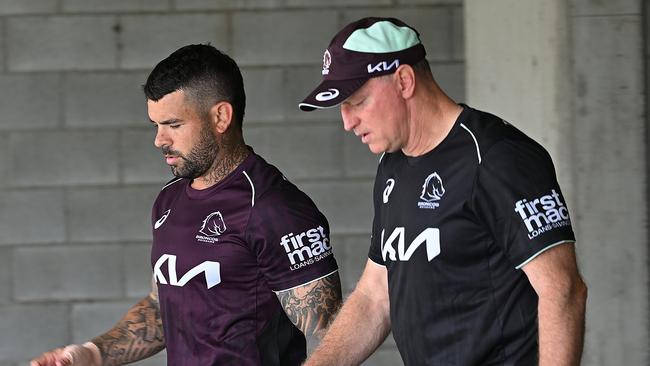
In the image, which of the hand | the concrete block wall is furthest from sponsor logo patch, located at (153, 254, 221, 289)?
the concrete block wall

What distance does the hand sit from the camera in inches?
124

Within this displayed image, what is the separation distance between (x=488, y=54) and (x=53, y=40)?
1869 mm

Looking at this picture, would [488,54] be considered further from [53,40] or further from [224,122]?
[53,40]

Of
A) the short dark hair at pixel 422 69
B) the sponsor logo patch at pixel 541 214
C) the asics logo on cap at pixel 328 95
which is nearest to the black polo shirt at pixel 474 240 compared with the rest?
the sponsor logo patch at pixel 541 214

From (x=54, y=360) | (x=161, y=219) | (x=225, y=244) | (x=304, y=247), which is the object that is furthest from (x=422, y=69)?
(x=54, y=360)

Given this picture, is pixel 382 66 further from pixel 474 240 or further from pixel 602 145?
pixel 602 145

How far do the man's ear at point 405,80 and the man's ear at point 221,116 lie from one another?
0.77 meters

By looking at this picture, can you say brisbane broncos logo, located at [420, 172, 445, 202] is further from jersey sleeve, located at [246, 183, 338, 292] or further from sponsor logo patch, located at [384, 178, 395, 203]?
jersey sleeve, located at [246, 183, 338, 292]

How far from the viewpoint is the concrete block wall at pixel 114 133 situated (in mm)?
5062

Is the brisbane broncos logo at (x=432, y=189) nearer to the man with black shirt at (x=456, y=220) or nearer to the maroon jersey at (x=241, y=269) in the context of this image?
the man with black shirt at (x=456, y=220)

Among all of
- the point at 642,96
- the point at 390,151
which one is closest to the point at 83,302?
the point at 642,96

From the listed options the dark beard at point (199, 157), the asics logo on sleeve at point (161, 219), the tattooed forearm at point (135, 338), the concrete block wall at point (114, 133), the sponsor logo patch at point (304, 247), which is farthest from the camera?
the concrete block wall at point (114, 133)

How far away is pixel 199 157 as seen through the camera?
3094 mm

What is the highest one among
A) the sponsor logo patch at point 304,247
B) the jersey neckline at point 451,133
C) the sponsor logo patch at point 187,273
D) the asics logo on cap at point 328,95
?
the asics logo on cap at point 328,95
